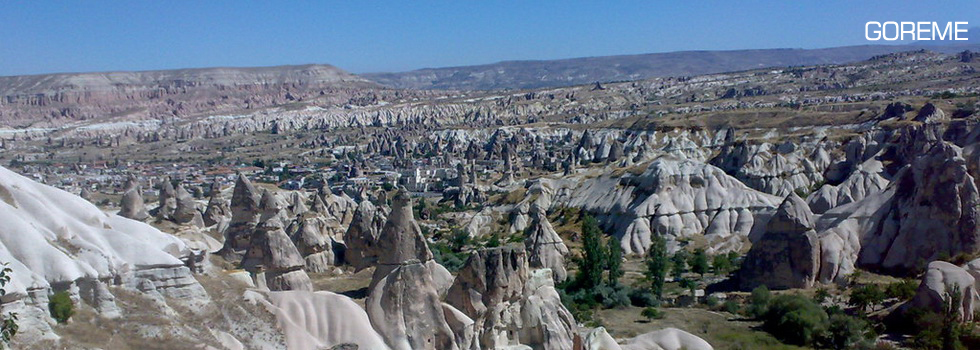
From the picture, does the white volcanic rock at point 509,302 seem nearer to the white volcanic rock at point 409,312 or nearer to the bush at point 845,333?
the white volcanic rock at point 409,312

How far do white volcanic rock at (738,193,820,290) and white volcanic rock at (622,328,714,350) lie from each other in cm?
1202

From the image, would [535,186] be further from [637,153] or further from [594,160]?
[594,160]

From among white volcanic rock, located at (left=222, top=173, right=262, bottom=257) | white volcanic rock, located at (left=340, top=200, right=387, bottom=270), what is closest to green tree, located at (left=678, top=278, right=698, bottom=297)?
white volcanic rock, located at (left=340, top=200, right=387, bottom=270)

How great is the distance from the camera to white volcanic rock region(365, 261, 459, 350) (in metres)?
14.6

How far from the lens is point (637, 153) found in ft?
219

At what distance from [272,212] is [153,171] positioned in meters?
78.1

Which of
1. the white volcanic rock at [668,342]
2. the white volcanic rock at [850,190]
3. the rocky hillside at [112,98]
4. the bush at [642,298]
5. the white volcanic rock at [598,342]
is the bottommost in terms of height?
the bush at [642,298]

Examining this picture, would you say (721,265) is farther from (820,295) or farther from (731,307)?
(820,295)

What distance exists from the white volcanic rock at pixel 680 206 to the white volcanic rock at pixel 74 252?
97.2 ft

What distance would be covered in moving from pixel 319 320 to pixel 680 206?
31803mm

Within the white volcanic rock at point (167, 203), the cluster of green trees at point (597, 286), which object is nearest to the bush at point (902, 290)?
the cluster of green trees at point (597, 286)

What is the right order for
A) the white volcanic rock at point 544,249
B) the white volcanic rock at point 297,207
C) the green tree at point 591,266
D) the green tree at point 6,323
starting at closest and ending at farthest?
the green tree at point 6,323 < the green tree at point 591,266 < the white volcanic rock at point 544,249 < the white volcanic rock at point 297,207

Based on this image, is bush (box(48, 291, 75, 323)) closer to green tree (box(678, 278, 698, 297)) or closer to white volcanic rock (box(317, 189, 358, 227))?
green tree (box(678, 278, 698, 297))

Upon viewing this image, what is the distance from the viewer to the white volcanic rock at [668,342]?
18.4 metres
